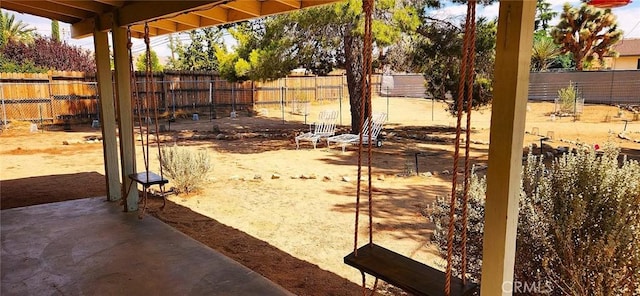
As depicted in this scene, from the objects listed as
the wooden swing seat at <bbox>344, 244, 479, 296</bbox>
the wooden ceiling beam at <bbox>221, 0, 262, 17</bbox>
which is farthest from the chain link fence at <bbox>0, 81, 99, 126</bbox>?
the wooden swing seat at <bbox>344, 244, 479, 296</bbox>

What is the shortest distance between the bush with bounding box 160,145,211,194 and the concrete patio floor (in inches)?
59.6

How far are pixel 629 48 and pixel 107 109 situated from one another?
30729mm

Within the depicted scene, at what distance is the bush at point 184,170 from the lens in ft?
17.5

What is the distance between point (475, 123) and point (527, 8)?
1362cm

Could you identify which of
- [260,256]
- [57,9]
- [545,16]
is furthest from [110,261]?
[545,16]

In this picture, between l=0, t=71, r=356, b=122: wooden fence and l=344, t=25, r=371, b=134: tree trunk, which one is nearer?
l=344, t=25, r=371, b=134: tree trunk

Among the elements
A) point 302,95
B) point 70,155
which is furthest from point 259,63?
point 302,95

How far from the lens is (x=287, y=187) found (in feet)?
19.2

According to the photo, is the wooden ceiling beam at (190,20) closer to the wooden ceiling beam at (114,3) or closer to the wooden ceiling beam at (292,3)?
the wooden ceiling beam at (114,3)

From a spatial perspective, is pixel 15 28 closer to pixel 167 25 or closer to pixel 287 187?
pixel 287 187

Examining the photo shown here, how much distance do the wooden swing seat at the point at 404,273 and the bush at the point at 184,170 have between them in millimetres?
3829

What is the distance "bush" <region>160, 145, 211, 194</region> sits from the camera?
532 centimetres

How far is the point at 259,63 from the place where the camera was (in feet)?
30.3

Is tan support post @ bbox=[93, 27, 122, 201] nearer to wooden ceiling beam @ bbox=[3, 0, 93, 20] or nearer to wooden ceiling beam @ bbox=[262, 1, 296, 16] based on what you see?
wooden ceiling beam @ bbox=[3, 0, 93, 20]
